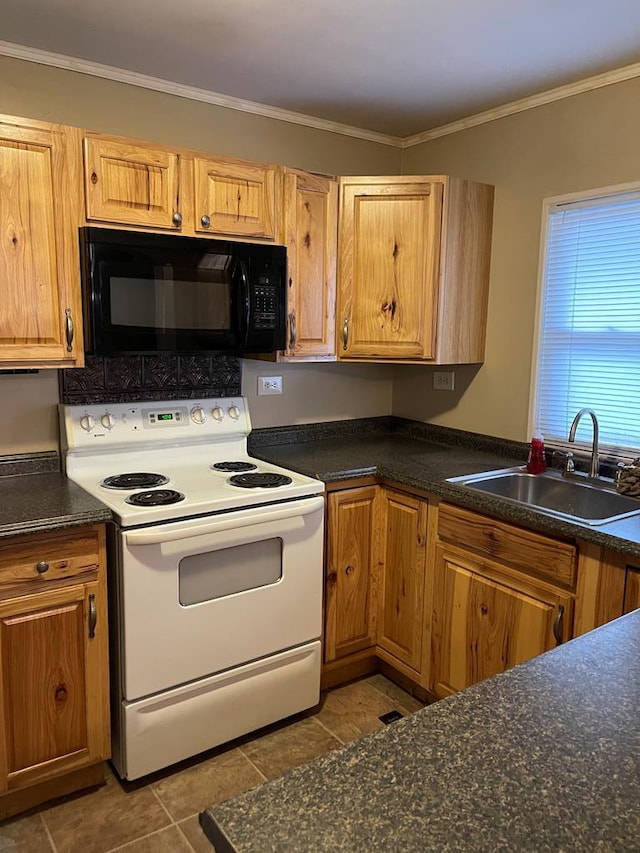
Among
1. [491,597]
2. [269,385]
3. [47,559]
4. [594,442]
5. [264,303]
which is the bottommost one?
[491,597]

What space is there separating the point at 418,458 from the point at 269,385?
751 millimetres

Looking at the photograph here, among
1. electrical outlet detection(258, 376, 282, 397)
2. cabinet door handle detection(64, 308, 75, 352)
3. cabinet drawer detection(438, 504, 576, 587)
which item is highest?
cabinet door handle detection(64, 308, 75, 352)

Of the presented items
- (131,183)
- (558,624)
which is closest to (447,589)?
(558,624)

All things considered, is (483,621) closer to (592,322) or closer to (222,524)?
(222,524)

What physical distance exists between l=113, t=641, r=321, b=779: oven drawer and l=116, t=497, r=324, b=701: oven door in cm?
5

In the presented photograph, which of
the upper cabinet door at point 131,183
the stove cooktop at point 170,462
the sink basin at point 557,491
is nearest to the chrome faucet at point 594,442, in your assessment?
the sink basin at point 557,491

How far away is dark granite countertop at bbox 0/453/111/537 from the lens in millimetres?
1821

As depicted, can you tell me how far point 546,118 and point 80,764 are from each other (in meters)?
2.85

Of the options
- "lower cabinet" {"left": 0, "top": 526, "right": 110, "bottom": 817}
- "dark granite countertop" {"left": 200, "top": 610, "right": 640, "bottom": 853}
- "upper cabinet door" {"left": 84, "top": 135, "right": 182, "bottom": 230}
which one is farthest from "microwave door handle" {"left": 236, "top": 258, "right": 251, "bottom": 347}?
"dark granite countertop" {"left": 200, "top": 610, "right": 640, "bottom": 853}

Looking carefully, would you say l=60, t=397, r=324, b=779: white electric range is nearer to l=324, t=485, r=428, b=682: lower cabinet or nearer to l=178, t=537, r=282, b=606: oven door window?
l=178, t=537, r=282, b=606: oven door window

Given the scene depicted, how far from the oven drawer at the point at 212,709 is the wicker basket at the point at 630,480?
4.05ft

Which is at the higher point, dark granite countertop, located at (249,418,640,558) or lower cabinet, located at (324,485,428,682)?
dark granite countertop, located at (249,418,640,558)

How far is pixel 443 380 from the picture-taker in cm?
310

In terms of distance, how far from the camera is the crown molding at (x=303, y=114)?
2248mm
